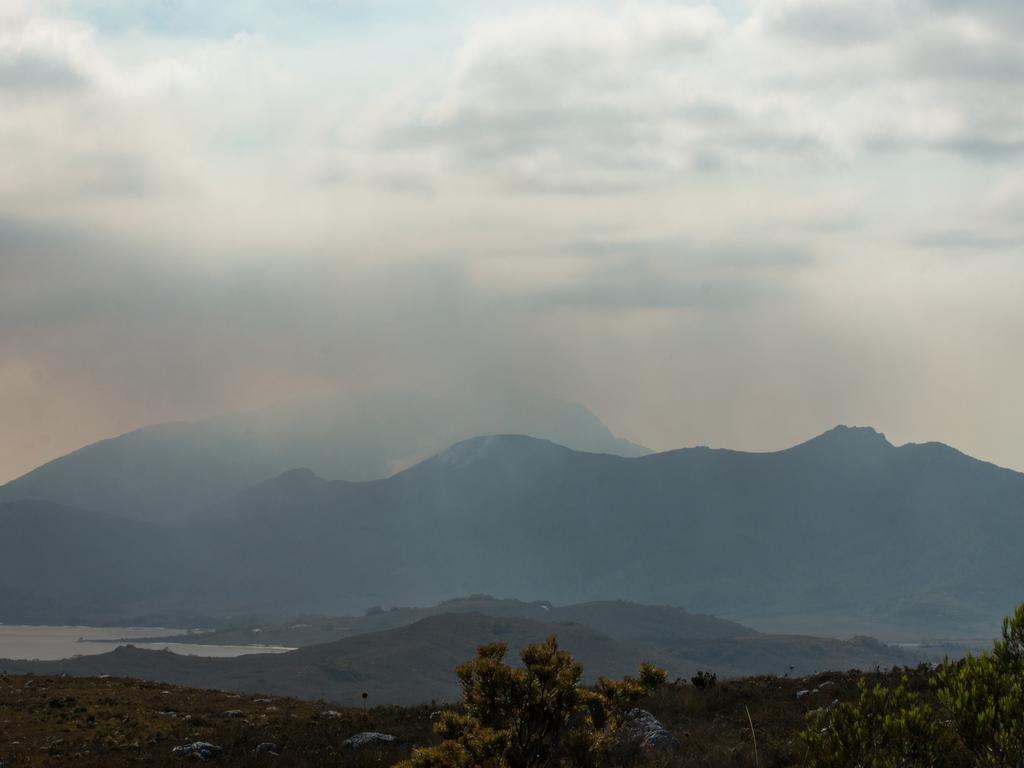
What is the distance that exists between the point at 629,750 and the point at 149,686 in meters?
36.8

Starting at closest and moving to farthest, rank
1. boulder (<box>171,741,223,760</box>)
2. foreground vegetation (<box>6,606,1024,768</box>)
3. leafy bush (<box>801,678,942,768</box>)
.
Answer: leafy bush (<box>801,678,942,768</box>)
foreground vegetation (<box>6,606,1024,768</box>)
boulder (<box>171,741,223,760</box>)

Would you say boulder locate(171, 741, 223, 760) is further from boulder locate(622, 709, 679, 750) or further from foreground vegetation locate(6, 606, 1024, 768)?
boulder locate(622, 709, 679, 750)

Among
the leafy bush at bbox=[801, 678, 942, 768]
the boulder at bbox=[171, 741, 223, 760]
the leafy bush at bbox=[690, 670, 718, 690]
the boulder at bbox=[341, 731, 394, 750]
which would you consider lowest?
the boulder at bbox=[171, 741, 223, 760]

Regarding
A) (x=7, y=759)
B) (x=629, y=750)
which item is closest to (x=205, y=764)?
(x=7, y=759)

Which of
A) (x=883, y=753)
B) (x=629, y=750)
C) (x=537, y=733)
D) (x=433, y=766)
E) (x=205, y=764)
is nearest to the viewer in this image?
(x=883, y=753)

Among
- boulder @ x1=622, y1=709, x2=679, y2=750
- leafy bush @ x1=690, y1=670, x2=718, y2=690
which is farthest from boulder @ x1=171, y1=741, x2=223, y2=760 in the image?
leafy bush @ x1=690, y1=670, x2=718, y2=690

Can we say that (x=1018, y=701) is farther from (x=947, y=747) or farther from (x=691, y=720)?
(x=691, y=720)

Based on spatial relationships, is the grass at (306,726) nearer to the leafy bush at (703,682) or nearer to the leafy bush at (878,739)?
the leafy bush at (703,682)

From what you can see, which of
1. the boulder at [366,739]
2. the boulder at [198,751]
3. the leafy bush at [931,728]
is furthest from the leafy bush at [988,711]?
the boulder at [198,751]

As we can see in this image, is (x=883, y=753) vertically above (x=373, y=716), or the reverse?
(x=883, y=753)

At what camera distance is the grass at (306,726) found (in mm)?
29562

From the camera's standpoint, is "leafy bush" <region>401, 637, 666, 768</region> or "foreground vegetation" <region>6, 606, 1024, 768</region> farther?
"leafy bush" <region>401, 637, 666, 768</region>

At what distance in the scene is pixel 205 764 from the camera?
3203 cm

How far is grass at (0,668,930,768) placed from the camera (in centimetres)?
2956
